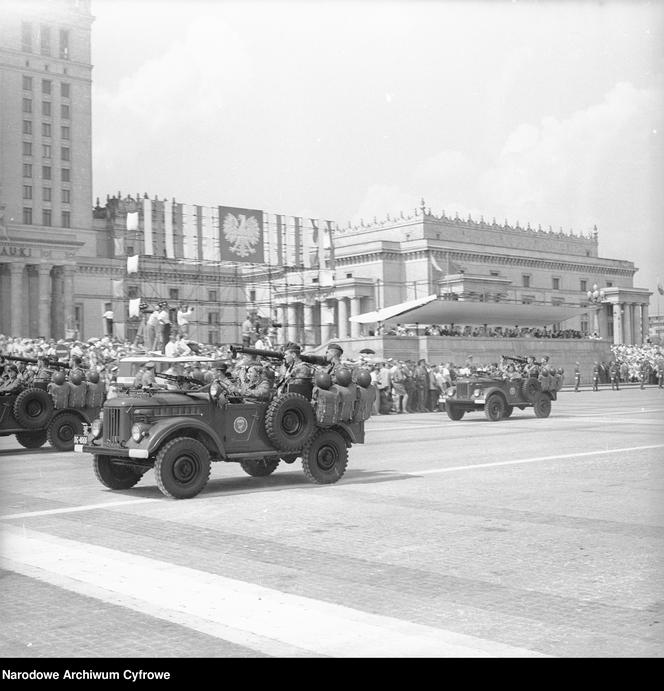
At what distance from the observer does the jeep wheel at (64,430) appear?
18.8 m

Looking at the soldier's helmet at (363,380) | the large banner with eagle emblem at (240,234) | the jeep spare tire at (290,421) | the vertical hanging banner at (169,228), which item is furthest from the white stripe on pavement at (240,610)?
the large banner with eagle emblem at (240,234)

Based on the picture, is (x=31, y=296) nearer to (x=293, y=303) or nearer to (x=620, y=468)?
Answer: (x=293, y=303)

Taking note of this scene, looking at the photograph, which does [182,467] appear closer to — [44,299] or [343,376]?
[343,376]

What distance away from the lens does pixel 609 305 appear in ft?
317

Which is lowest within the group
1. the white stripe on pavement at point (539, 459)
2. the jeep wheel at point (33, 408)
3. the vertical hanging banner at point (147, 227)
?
the white stripe on pavement at point (539, 459)

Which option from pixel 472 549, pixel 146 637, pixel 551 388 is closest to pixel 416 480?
pixel 472 549

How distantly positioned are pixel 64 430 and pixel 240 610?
43.1ft

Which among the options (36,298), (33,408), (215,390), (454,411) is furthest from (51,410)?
(36,298)

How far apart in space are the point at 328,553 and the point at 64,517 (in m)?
3.55

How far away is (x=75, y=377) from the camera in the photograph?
19062mm

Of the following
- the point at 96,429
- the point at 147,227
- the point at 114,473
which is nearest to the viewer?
the point at 96,429

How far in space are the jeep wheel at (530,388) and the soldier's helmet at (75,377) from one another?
1327 centimetres

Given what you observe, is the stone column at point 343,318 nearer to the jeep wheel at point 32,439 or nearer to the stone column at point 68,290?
the stone column at point 68,290

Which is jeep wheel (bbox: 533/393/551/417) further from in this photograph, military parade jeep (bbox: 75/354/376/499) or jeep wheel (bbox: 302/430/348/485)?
jeep wheel (bbox: 302/430/348/485)
